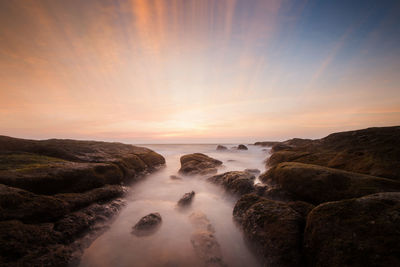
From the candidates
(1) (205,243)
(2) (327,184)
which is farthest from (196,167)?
(2) (327,184)

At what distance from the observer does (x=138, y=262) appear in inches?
204

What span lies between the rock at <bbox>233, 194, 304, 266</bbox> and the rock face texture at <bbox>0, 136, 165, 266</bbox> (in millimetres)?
6051

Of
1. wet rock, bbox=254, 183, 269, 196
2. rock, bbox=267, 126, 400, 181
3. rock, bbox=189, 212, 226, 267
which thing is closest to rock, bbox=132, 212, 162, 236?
rock, bbox=189, 212, 226, 267

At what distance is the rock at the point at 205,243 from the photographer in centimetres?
529

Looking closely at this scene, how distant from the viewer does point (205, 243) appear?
605cm

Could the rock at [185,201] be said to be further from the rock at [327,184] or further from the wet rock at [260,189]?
the rock at [327,184]

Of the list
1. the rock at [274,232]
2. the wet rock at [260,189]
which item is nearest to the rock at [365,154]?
the wet rock at [260,189]

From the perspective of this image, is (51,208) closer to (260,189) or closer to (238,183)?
(238,183)

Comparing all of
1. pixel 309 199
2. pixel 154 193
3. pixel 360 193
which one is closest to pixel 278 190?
pixel 309 199

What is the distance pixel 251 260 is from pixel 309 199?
4016 mm

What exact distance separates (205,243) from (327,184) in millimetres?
5972

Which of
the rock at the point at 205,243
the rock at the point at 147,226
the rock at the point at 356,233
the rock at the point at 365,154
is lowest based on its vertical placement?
the rock at the point at 205,243

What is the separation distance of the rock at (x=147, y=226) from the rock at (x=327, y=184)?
6.93 metres

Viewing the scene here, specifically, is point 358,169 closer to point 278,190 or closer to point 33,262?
point 278,190
